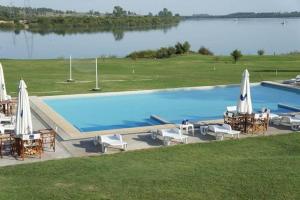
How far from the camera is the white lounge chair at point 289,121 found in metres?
13.2

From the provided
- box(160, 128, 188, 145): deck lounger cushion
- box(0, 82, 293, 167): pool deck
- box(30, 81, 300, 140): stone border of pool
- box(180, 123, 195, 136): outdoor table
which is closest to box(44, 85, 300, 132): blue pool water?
box(30, 81, 300, 140): stone border of pool

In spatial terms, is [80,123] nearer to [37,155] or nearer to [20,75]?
[37,155]

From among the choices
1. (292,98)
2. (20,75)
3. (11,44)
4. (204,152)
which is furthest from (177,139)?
(11,44)

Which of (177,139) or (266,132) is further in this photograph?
(266,132)

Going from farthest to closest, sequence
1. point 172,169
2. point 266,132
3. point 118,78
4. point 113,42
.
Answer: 1. point 113,42
2. point 118,78
3. point 266,132
4. point 172,169

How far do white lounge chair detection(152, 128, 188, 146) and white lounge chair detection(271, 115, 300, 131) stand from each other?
3.56 m

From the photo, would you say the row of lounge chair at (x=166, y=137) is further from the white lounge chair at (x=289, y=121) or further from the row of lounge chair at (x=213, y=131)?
the white lounge chair at (x=289, y=121)

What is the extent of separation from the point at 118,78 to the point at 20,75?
18.4 ft

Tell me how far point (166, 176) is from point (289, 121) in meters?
6.20

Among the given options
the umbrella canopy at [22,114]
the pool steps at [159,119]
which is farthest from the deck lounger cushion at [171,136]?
the umbrella canopy at [22,114]

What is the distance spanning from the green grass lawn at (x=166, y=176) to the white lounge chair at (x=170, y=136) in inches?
20.9

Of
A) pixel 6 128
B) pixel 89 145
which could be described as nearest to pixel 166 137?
pixel 89 145

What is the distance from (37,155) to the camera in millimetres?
10555

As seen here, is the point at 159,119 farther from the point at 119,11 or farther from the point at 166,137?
the point at 119,11
